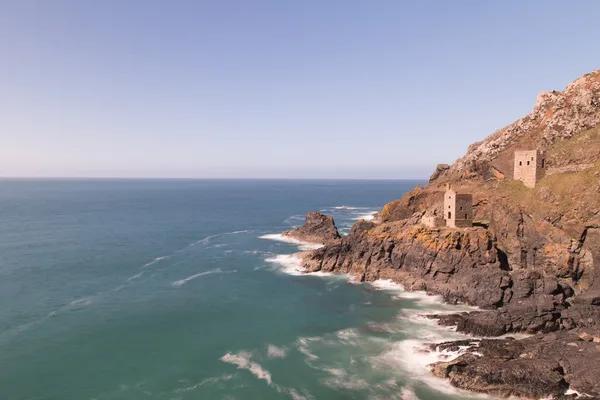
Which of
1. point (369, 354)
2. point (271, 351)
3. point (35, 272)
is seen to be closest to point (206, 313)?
point (271, 351)

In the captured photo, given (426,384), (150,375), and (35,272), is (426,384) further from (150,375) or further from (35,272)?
(35,272)

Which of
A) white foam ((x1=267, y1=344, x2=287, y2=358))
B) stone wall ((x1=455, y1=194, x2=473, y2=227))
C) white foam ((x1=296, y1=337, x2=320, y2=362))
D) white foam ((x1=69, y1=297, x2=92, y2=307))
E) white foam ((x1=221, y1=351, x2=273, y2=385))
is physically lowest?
white foam ((x1=221, y1=351, x2=273, y2=385))

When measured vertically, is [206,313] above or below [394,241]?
below

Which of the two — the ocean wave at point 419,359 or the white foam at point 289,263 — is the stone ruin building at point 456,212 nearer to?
the white foam at point 289,263

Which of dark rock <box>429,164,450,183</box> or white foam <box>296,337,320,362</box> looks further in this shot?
dark rock <box>429,164,450,183</box>

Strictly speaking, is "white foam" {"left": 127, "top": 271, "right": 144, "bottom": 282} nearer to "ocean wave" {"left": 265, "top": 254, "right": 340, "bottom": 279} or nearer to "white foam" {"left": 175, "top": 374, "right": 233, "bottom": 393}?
"ocean wave" {"left": 265, "top": 254, "right": 340, "bottom": 279}

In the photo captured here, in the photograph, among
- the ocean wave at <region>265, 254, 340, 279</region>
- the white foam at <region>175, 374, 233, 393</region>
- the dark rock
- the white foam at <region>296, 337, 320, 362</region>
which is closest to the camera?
the white foam at <region>175, 374, 233, 393</region>

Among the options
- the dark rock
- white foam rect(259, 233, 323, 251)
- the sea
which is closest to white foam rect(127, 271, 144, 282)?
the sea

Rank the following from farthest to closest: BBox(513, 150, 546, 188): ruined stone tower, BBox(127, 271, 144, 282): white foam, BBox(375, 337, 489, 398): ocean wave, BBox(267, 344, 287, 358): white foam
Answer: BBox(127, 271, 144, 282): white foam
BBox(513, 150, 546, 188): ruined stone tower
BBox(267, 344, 287, 358): white foam
BBox(375, 337, 489, 398): ocean wave
